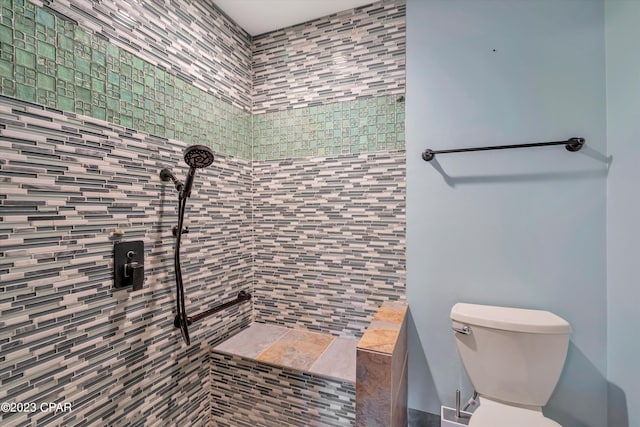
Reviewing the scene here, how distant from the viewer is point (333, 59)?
1.62 meters

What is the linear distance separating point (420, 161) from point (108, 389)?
1723 mm

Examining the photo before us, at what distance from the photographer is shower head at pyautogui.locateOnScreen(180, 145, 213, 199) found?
1110 mm

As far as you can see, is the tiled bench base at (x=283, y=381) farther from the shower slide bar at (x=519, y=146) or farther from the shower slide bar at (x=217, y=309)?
the shower slide bar at (x=519, y=146)

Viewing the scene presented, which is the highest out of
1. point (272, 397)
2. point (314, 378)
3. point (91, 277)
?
point (91, 277)

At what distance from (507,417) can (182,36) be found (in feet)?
7.43

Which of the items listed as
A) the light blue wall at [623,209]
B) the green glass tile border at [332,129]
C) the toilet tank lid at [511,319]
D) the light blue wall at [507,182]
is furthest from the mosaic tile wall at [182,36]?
the light blue wall at [623,209]

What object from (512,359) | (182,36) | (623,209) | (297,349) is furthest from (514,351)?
(182,36)

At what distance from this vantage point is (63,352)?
885 millimetres

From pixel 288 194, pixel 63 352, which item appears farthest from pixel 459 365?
pixel 63 352

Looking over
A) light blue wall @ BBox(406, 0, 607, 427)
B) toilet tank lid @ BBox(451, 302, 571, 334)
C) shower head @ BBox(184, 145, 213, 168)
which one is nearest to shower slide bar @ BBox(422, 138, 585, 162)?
light blue wall @ BBox(406, 0, 607, 427)

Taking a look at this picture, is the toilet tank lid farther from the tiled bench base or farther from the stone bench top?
the tiled bench base

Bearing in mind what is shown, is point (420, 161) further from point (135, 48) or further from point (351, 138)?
point (135, 48)

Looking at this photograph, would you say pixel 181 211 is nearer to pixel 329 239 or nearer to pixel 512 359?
pixel 329 239

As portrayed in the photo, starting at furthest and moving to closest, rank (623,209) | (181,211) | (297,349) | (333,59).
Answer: (333,59), (297,349), (181,211), (623,209)
